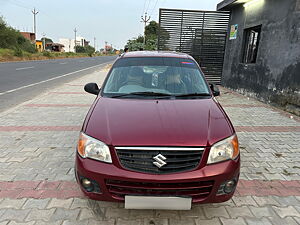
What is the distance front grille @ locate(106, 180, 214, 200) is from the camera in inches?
78.6

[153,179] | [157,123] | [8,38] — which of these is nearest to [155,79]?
[157,123]

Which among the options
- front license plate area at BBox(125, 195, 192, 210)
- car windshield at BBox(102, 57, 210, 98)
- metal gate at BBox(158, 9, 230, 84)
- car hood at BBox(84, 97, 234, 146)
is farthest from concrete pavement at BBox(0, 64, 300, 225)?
metal gate at BBox(158, 9, 230, 84)

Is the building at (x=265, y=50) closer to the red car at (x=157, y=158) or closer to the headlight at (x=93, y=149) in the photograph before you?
the red car at (x=157, y=158)

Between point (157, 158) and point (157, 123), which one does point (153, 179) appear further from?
point (157, 123)

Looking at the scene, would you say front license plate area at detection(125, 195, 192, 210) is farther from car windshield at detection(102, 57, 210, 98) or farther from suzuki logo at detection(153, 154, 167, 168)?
car windshield at detection(102, 57, 210, 98)

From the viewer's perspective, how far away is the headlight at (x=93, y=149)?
2.08 metres

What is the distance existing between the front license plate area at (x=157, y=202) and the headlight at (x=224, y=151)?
0.42 metres

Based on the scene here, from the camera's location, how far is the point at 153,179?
196 cm

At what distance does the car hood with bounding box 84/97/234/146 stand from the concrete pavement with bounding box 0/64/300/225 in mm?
890

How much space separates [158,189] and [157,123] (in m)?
0.62

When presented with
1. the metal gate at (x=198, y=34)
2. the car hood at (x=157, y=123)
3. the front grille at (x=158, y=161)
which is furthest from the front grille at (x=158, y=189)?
the metal gate at (x=198, y=34)

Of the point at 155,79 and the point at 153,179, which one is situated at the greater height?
the point at 155,79

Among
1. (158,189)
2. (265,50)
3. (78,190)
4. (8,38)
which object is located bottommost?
(78,190)

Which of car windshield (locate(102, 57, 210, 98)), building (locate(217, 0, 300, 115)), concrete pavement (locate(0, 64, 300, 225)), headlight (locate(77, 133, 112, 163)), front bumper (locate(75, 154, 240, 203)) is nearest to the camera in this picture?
front bumper (locate(75, 154, 240, 203))
